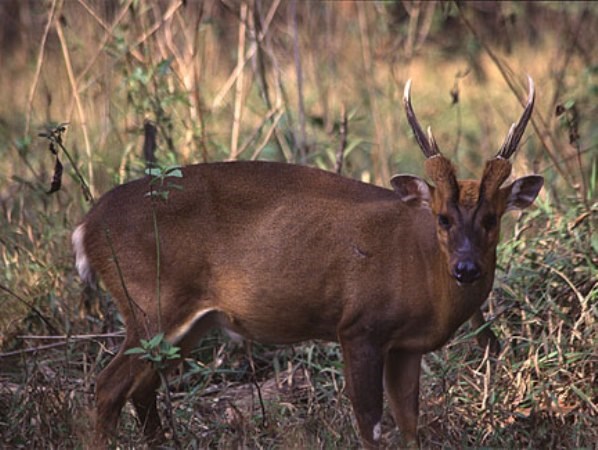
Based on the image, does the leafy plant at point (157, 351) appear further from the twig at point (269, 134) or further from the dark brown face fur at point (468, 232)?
the twig at point (269, 134)

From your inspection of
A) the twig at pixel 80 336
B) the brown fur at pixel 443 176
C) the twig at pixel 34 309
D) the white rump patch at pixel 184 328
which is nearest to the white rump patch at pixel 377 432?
the white rump patch at pixel 184 328

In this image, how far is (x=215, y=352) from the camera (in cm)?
652

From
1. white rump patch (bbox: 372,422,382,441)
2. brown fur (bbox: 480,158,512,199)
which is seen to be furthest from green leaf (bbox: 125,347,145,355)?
brown fur (bbox: 480,158,512,199)

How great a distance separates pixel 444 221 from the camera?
201 inches

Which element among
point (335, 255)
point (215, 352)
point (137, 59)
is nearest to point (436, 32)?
point (137, 59)

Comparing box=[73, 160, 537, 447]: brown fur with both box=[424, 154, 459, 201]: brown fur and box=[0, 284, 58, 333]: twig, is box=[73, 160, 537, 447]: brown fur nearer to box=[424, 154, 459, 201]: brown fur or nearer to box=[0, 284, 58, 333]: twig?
box=[424, 154, 459, 201]: brown fur

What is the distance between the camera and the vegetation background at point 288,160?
18.2 feet

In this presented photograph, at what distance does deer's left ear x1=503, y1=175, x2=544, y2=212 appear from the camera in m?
5.24

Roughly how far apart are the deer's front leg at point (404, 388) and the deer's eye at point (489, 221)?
72 cm

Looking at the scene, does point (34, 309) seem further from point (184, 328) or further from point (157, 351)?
point (157, 351)

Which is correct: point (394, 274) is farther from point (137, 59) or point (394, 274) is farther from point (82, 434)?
point (137, 59)

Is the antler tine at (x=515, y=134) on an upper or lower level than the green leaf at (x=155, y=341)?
upper

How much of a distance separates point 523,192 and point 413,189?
457 millimetres

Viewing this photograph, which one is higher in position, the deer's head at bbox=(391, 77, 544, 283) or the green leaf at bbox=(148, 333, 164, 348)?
the deer's head at bbox=(391, 77, 544, 283)
